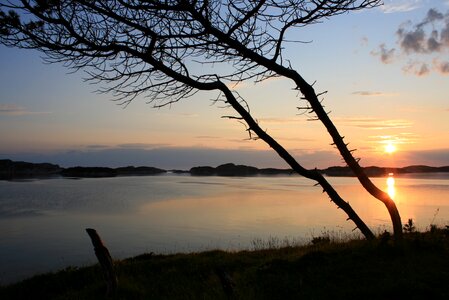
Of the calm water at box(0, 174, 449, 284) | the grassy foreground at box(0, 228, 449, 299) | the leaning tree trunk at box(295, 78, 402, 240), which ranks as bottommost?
the calm water at box(0, 174, 449, 284)

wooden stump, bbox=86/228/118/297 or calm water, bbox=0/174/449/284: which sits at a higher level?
wooden stump, bbox=86/228/118/297

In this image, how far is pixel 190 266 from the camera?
12.6 meters

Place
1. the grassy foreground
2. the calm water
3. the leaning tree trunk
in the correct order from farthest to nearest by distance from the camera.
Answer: the calm water, the leaning tree trunk, the grassy foreground

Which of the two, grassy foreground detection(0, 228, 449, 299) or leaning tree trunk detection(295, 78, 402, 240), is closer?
grassy foreground detection(0, 228, 449, 299)

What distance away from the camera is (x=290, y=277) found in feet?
30.5

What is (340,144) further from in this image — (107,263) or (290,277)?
(107,263)

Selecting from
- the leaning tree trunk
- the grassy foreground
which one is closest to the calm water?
the grassy foreground

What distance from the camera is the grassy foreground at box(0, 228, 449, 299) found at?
801 centimetres

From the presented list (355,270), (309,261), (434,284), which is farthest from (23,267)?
(434,284)

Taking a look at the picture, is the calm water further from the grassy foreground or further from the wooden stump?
A: the wooden stump

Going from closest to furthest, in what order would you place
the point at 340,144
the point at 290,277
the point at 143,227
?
1. the point at 290,277
2. the point at 340,144
3. the point at 143,227

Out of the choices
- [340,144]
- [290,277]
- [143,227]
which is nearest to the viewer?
[290,277]

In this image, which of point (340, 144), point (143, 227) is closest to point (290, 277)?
point (340, 144)

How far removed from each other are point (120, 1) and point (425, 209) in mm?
36981
